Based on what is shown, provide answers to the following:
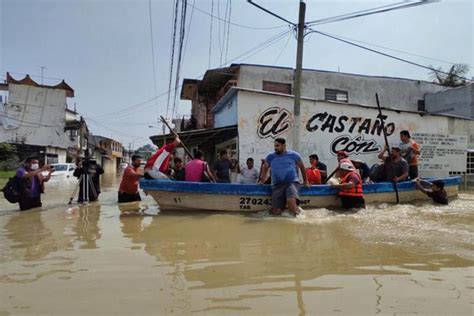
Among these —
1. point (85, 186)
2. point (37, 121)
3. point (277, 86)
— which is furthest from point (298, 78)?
point (37, 121)

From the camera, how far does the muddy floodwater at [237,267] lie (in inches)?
137

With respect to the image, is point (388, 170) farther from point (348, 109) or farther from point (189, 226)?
point (189, 226)

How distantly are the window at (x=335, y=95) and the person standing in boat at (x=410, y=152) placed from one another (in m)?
11.0

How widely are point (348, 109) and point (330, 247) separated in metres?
9.39

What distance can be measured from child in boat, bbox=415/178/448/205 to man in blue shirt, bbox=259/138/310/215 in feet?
12.6

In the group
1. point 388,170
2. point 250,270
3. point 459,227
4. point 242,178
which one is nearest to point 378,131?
point 388,170

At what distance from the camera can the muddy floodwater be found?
3.49m

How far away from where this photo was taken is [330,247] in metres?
5.74

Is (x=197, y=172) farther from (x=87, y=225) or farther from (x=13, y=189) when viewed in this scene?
(x=13, y=189)

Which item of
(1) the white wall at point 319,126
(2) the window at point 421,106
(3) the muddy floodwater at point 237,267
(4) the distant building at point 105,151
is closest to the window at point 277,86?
(1) the white wall at point 319,126

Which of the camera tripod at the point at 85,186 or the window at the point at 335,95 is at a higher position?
the window at the point at 335,95

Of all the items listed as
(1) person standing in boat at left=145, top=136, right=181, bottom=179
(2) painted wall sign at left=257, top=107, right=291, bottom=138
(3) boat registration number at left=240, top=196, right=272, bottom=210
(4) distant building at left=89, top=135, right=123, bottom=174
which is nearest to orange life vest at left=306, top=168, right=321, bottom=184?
(3) boat registration number at left=240, top=196, right=272, bottom=210

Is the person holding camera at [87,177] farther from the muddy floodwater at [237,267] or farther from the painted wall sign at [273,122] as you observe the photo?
the painted wall sign at [273,122]

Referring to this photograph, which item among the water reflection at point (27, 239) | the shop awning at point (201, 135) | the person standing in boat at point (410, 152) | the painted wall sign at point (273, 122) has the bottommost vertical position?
the water reflection at point (27, 239)
